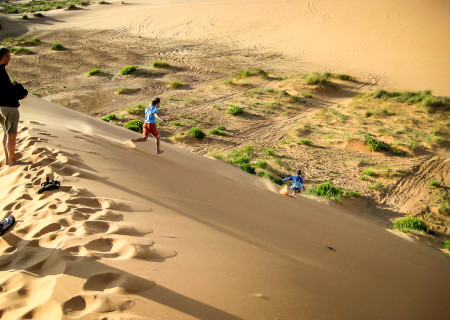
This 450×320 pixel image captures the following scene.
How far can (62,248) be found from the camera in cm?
296

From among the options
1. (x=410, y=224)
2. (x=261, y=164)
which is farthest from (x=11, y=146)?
(x=410, y=224)

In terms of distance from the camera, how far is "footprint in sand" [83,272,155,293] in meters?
2.56

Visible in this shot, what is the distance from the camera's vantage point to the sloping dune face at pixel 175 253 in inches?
102

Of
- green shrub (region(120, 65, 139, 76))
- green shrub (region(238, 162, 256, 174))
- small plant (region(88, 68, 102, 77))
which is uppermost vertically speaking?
green shrub (region(120, 65, 139, 76))

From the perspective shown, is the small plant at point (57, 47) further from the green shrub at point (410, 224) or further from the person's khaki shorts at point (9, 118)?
the green shrub at point (410, 224)

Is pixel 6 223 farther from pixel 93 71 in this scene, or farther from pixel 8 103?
pixel 93 71

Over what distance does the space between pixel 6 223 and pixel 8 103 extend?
2195mm

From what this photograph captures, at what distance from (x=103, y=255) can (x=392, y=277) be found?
3681 millimetres

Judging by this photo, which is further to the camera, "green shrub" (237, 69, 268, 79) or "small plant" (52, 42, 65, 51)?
"small plant" (52, 42, 65, 51)

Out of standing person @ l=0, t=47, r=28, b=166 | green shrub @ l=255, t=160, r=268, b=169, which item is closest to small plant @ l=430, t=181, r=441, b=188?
green shrub @ l=255, t=160, r=268, b=169

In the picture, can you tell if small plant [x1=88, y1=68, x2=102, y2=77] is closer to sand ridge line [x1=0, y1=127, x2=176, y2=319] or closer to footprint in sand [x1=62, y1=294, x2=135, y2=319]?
sand ridge line [x1=0, y1=127, x2=176, y2=319]

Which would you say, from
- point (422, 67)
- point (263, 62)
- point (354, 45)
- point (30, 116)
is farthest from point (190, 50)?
point (30, 116)

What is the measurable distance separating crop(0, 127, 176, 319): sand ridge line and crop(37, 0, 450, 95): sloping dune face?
66.2 feet

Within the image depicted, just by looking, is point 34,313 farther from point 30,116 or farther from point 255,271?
point 30,116
